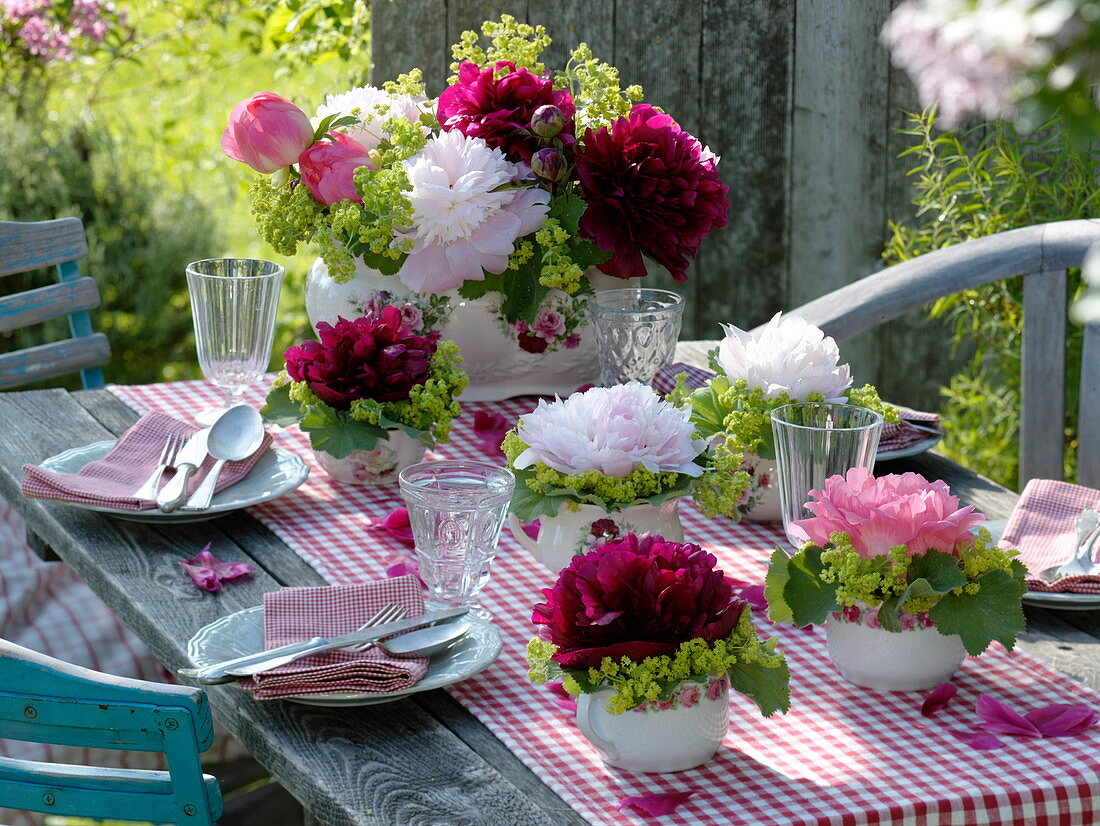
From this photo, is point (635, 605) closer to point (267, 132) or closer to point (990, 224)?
point (267, 132)

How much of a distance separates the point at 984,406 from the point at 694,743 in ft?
7.29

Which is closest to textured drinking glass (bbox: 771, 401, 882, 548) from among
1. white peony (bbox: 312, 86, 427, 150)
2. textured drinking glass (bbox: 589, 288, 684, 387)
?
textured drinking glass (bbox: 589, 288, 684, 387)

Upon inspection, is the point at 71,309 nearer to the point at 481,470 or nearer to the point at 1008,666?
the point at 481,470

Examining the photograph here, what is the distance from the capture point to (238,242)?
487cm

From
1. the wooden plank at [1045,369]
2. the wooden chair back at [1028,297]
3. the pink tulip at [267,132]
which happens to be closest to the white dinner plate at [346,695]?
the pink tulip at [267,132]

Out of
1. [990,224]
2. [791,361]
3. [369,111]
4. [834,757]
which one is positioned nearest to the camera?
[834,757]

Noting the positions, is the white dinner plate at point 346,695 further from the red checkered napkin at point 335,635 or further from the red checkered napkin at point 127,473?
the red checkered napkin at point 127,473

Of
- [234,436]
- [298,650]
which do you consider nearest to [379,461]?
[234,436]

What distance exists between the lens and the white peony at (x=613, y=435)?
1258 millimetres

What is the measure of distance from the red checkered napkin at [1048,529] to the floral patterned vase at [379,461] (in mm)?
684

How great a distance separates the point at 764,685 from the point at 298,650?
1.28 feet

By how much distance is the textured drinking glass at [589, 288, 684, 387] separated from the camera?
163 cm

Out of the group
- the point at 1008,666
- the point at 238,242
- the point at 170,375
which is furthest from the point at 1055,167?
the point at 238,242

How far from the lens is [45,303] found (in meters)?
2.42
